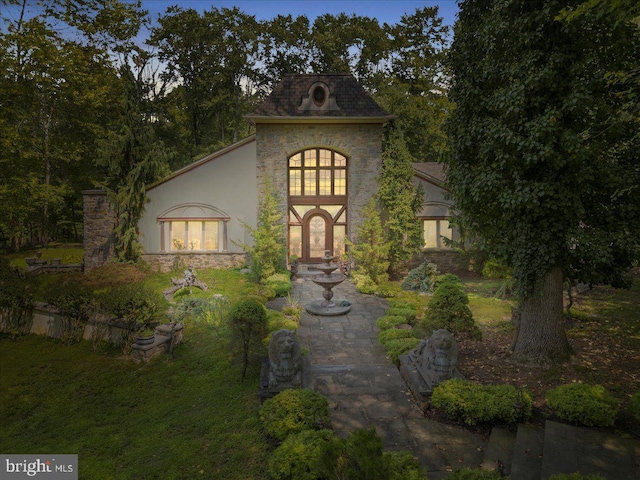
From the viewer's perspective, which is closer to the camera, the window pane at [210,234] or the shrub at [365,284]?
the shrub at [365,284]

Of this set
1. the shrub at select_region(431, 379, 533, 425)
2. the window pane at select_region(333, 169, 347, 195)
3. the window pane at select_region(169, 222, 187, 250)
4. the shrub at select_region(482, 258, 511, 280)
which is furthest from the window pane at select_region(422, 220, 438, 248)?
the shrub at select_region(431, 379, 533, 425)

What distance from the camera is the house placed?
19.3 metres

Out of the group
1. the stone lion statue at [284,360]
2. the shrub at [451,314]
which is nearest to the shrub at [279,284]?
the shrub at [451,314]

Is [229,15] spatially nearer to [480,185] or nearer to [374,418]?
[480,185]

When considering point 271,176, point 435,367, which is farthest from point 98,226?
point 435,367

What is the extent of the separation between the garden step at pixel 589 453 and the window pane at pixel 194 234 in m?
16.8

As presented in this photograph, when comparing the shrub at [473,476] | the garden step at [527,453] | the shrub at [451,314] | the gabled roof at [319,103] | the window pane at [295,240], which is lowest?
the garden step at [527,453]

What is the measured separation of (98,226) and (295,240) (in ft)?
29.4

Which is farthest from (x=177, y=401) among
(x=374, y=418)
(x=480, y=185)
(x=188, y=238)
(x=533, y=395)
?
(x=188, y=238)

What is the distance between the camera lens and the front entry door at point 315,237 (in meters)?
20.9

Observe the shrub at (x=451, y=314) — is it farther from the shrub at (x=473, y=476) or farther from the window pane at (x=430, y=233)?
the window pane at (x=430, y=233)

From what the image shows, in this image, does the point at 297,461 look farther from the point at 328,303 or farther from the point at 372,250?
the point at 372,250

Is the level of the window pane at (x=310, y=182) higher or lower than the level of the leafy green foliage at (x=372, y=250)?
higher

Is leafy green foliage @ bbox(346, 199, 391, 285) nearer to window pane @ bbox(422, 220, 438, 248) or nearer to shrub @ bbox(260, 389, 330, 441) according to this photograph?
window pane @ bbox(422, 220, 438, 248)
